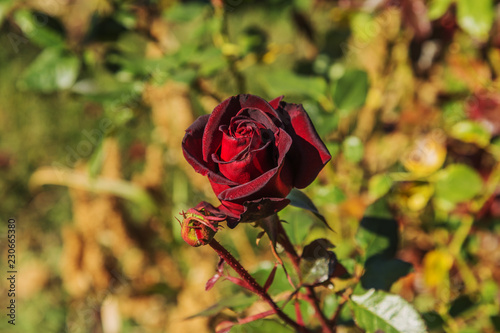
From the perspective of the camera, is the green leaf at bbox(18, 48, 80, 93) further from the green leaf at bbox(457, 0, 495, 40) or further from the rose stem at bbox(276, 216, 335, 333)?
the green leaf at bbox(457, 0, 495, 40)

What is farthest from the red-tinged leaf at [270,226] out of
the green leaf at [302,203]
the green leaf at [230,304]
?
the green leaf at [230,304]

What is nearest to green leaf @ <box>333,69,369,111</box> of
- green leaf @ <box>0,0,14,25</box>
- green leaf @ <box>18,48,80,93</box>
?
green leaf @ <box>18,48,80,93</box>

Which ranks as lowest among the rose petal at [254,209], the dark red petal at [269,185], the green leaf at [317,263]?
the green leaf at [317,263]

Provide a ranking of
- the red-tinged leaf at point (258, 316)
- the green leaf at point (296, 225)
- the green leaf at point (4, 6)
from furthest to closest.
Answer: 1. the green leaf at point (4, 6)
2. the green leaf at point (296, 225)
3. the red-tinged leaf at point (258, 316)

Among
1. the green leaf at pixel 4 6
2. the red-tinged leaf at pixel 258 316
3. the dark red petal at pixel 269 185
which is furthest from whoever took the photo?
the green leaf at pixel 4 6

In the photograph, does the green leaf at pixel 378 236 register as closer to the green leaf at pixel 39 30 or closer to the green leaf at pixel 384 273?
the green leaf at pixel 384 273

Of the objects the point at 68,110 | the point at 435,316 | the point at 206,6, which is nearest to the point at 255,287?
the point at 435,316
